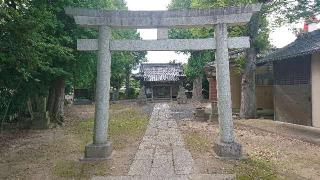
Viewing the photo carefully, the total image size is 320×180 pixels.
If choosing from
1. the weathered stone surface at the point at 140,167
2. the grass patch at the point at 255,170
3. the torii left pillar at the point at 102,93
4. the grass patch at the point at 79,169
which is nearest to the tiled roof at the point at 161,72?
the torii left pillar at the point at 102,93

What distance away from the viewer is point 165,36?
10.4 metres

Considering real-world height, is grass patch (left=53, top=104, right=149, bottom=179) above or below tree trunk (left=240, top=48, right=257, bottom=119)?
below

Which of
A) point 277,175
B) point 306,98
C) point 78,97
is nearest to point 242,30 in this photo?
point 306,98

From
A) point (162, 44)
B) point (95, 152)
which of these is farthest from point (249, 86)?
point (95, 152)

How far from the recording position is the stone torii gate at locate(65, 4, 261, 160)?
33.3ft

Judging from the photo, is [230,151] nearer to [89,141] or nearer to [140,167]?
[140,167]

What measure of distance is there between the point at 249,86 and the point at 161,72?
99.5 feet

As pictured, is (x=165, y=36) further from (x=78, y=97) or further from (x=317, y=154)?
(x=78, y=97)

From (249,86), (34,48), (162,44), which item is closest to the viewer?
(34,48)

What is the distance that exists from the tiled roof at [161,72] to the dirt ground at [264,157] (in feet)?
102

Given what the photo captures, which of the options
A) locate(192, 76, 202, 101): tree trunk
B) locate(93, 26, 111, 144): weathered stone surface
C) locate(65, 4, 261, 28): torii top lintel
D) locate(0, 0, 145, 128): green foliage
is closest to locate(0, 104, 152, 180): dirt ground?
locate(93, 26, 111, 144): weathered stone surface

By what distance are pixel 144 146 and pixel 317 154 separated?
5.76 meters

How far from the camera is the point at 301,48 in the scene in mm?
16141

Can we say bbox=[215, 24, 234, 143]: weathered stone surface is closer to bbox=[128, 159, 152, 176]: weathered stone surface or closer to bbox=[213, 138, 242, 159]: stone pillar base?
bbox=[213, 138, 242, 159]: stone pillar base
